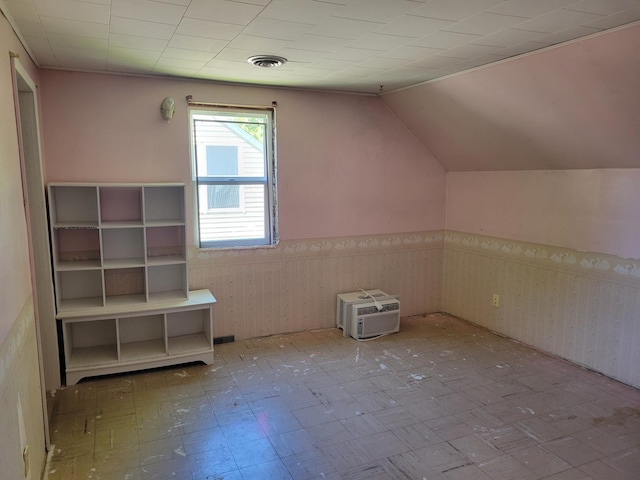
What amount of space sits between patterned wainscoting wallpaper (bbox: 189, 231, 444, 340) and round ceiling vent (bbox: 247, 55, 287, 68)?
1580 mm

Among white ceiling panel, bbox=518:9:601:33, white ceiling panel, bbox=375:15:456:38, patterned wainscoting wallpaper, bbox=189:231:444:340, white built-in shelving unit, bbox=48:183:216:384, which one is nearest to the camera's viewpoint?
white ceiling panel, bbox=518:9:601:33

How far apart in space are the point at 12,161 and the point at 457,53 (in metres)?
2.43

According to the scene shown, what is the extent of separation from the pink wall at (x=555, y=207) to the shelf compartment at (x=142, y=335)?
298cm

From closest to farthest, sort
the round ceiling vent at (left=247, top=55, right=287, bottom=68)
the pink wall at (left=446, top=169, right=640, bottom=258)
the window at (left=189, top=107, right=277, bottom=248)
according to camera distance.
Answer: the round ceiling vent at (left=247, top=55, right=287, bottom=68)
the pink wall at (left=446, top=169, right=640, bottom=258)
the window at (left=189, top=107, right=277, bottom=248)

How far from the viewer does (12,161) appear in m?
2.05

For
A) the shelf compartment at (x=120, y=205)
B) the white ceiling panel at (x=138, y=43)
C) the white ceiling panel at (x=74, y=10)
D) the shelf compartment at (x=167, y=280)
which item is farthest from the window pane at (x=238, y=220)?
the white ceiling panel at (x=74, y=10)

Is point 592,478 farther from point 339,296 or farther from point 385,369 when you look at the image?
point 339,296

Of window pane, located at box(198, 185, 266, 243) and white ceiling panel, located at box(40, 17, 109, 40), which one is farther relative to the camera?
window pane, located at box(198, 185, 266, 243)

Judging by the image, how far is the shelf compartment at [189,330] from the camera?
3525 mm

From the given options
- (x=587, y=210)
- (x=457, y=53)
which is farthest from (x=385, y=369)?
(x=457, y=53)

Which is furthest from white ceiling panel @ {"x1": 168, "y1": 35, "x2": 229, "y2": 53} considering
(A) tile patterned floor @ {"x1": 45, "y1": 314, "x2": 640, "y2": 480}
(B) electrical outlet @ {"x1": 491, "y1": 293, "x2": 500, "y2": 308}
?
(B) electrical outlet @ {"x1": 491, "y1": 293, "x2": 500, "y2": 308}

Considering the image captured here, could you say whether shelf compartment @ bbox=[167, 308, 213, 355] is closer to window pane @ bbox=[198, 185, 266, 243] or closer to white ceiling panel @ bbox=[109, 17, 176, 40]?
window pane @ bbox=[198, 185, 266, 243]

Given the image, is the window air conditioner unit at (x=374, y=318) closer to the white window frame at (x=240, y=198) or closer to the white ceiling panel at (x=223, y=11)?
the white window frame at (x=240, y=198)

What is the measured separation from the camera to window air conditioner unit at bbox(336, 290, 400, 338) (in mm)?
4039
